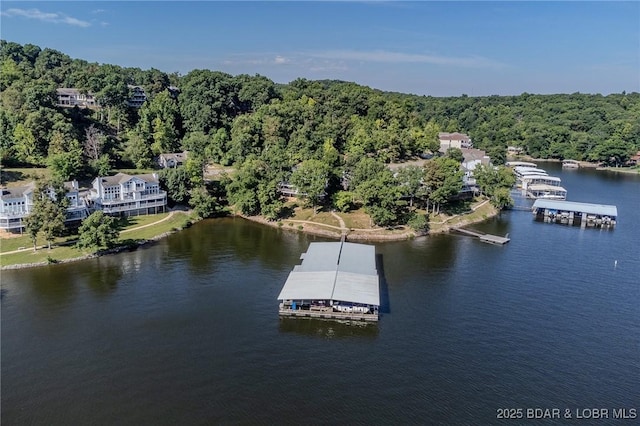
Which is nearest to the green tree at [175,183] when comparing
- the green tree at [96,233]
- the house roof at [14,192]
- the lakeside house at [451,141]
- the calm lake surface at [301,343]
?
the calm lake surface at [301,343]

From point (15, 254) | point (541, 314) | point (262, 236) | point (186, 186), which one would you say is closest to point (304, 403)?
point (541, 314)

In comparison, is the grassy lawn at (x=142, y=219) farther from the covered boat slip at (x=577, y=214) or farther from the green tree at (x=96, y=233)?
the covered boat slip at (x=577, y=214)

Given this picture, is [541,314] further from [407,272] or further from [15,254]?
[15,254]

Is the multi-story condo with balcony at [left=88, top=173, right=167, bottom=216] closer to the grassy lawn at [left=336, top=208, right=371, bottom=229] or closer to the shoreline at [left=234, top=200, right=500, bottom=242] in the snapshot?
the shoreline at [left=234, top=200, right=500, bottom=242]

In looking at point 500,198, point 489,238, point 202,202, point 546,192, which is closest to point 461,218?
point 489,238

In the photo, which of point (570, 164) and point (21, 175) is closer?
point (21, 175)

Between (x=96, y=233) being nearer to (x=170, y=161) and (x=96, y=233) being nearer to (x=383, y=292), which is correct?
(x=383, y=292)

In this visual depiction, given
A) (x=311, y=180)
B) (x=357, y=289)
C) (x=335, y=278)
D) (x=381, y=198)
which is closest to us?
(x=357, y=289)
